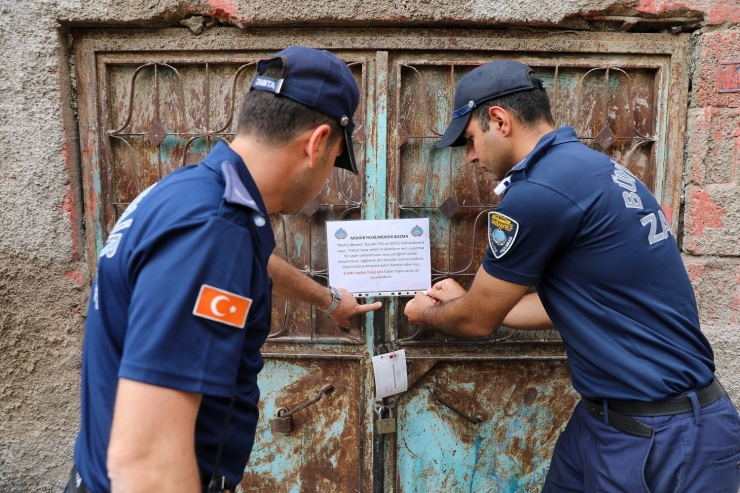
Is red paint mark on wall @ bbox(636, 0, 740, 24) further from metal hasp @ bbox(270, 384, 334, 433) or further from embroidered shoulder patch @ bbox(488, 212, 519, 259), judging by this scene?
metal hasp @ bbox(270, 384, 334, 433)

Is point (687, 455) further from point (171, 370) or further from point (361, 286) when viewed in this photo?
point (171, 370)

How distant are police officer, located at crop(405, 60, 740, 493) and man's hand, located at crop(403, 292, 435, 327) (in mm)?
412

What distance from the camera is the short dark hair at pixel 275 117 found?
1233 millimetres

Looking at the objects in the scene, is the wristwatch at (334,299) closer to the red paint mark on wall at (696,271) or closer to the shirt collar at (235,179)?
the shirt collar at (235,179)

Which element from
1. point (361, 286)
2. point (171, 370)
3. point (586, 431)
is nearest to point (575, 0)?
point (361, 286)

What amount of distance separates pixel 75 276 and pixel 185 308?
1.58m

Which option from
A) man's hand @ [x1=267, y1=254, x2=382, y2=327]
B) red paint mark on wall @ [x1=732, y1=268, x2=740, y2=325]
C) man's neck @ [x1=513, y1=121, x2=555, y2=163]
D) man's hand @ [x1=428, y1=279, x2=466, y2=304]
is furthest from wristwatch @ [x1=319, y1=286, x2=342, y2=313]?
red paint mark on wall @ [x1=732, y1=268, x2=740, y2=325]

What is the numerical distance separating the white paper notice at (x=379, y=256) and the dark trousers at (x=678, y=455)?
909 mm

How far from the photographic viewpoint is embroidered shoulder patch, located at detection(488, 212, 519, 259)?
161cm

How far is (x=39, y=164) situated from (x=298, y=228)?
1.09 metres

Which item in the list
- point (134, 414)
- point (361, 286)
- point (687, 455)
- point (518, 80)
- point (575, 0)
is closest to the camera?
point (134, 414)

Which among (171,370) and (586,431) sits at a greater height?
(171,370)

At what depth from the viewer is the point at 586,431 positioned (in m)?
1.78

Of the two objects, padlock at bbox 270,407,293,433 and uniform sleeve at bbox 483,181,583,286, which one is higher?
uniform sleeve at bbox 483,181,583,286
